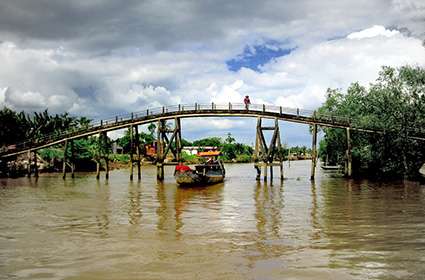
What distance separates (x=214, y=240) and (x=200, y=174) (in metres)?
21.8

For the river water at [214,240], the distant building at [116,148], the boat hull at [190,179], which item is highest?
the distant building at [116,148]

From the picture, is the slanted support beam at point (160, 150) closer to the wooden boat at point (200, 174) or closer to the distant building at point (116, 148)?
the wooden boat at point (200, 174)

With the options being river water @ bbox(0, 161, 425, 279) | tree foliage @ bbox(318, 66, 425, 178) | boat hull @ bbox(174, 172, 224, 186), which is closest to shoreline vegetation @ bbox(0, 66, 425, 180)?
tree foliage @ bbox(318, 66, 425, 178)

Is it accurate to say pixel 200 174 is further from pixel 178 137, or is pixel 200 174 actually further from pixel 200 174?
pixel 178 137

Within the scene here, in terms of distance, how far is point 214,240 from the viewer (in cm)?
1238

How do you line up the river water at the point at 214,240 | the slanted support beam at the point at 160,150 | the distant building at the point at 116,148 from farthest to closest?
the distant building at the point at 116,148 → the slanted support beam at the point at 160,150 → the river water at the point at 214,240

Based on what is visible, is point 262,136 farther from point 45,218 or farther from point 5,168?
→ point 5,168

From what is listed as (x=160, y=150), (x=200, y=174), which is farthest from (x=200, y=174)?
(x=160, y=150)

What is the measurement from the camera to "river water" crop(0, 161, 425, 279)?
9062 millimetres

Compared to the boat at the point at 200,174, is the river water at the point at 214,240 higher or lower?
lower

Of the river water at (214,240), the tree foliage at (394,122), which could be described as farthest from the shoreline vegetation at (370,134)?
the river water at (214,240)

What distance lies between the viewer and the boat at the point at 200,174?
32.3m

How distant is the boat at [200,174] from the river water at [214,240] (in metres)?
9.94

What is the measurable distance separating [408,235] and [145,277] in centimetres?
825
